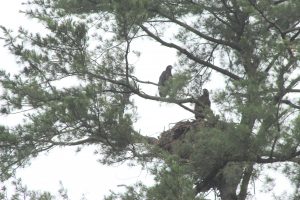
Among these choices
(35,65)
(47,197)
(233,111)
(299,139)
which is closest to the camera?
(299,139)

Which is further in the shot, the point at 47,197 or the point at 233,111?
the point at 47,197

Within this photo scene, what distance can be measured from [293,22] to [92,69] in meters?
2.54

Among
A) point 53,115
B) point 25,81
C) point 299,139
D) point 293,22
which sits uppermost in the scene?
point 293,22

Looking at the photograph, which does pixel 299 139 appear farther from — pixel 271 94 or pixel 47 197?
pixel 47 197

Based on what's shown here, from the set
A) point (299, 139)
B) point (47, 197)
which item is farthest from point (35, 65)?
point (299, 139)

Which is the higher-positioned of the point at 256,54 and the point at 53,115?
the point at 256,54

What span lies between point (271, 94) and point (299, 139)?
485mm

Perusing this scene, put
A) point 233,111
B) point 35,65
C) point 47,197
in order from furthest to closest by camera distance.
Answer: point 47,197 → point 35,65 → point 233,111

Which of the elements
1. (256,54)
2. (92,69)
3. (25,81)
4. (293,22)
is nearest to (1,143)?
(25,81)

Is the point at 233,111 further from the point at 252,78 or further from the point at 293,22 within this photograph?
the point at 293,22

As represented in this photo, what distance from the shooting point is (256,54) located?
6809 mm

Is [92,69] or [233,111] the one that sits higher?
[92,69]

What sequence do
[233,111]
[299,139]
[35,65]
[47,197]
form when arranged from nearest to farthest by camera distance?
1. [299,139]
2. [233,111]
3. [35,65]
4. [47,197]

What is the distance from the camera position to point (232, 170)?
6809 mm
